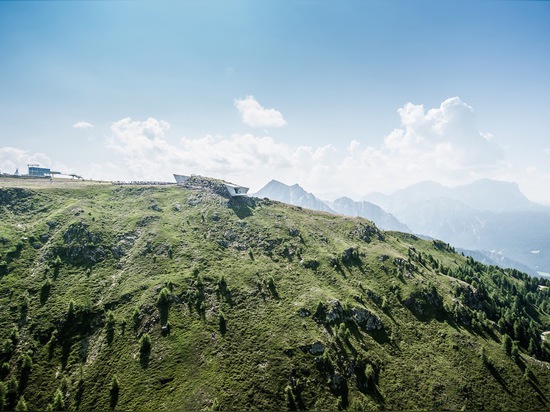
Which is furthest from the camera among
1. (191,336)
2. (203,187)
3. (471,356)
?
(203,187)

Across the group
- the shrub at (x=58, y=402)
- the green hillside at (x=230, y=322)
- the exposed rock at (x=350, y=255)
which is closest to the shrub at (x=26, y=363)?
the green hillside at (x=230, y=322)

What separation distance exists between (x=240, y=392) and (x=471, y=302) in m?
94.8

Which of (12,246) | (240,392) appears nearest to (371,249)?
(240,392)

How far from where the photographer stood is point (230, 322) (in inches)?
2950

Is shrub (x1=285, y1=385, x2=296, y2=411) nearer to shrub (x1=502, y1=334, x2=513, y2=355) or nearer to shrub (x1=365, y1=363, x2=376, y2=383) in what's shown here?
shrub (x1=365, y1=363, x2=376, y2=383)

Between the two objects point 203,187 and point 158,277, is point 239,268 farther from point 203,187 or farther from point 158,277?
point 203,187

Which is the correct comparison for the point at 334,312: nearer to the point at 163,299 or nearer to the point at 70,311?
the point at 163,299

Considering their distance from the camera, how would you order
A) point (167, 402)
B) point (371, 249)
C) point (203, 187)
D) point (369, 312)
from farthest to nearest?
1. point (203, 187)
2. point (371, 249)
3. point (369, 312)
4. point (167, 402)

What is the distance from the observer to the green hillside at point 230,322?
195 ft

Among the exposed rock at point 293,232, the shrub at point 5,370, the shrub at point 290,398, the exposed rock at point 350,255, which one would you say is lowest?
the shrub at point 290,398

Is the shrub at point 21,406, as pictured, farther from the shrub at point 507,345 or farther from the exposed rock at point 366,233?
the shrub at point 507,345

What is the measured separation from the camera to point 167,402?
178 feet

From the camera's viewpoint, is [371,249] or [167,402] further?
[371,249]

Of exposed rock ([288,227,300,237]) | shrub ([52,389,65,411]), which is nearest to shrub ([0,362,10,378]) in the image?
shrub ([52,389,65,411])
